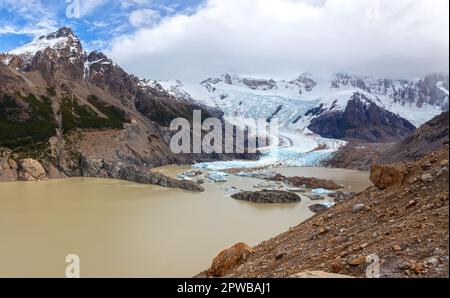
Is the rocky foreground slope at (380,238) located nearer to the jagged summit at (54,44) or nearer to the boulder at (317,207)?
the boulder at (317,207)

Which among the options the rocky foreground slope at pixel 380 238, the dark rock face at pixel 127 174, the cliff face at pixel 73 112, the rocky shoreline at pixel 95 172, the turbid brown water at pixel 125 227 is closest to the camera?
the rocky foreground slope at pixel 380 238

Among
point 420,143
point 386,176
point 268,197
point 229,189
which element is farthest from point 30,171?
point 386,176

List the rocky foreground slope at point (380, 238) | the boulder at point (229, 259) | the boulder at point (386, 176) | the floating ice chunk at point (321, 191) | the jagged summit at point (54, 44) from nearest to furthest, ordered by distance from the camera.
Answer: the rocky foreground slope at point (380, 238), the boulder at point (229, 259), the boulder at point (386, 176), the floating ice chunk at point (321, 191), the jagged summit at point (54, 44)

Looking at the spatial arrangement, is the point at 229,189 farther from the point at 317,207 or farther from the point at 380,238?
the point at 380,238

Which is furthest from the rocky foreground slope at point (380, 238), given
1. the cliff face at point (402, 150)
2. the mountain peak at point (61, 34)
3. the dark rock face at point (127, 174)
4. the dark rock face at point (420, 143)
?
the mountain peak at point (61, 34)

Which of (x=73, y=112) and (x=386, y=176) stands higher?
(x=73, y=112)
